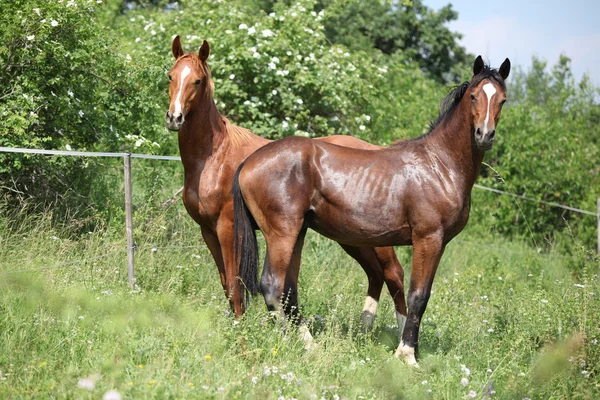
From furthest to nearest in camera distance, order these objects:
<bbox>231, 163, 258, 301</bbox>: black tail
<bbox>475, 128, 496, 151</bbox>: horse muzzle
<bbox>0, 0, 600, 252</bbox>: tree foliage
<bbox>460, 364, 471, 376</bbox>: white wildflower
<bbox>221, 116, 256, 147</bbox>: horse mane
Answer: <bbox>0, 0, 600, 252</bbox>: tree foliage → <bbox>221, 116, 256, 147</bbox>: horse mane → <bbox>231, 163, 258, 301</bbox>: black tail → <bbox>475, 128, 496, 151</bbox>: horse muzzle → <bbox>460, 364, 471, 376</bbox>: white wildflower

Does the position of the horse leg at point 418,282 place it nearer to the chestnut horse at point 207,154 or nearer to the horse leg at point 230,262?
the chestnut horse at point 207,154

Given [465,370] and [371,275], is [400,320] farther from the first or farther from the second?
[465,370]

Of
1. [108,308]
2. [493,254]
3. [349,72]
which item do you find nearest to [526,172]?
[493,254]

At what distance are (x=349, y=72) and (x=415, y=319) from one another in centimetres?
636

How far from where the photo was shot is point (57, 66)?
23.6ft

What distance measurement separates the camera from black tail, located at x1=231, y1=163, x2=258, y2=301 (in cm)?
528

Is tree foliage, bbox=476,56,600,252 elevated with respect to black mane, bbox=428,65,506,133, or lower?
lower

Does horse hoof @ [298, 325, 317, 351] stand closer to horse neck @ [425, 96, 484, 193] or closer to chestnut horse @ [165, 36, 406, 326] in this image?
chestnut horse @ [165, 36, 406, 326]

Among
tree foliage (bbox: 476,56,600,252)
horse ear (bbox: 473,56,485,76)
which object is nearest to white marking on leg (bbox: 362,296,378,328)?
horse ear (bbox: 473,56,485,76)

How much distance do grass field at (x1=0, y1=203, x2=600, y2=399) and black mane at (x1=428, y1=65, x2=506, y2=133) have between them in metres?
1.74

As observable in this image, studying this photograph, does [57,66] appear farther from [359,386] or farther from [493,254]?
[493,254]

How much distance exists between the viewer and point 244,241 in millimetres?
5277

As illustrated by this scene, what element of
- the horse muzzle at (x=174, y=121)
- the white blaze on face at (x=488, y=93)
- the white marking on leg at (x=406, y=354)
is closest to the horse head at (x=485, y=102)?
the white blaze on face at (x=488, y=93)

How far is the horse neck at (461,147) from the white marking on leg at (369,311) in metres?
1.58
